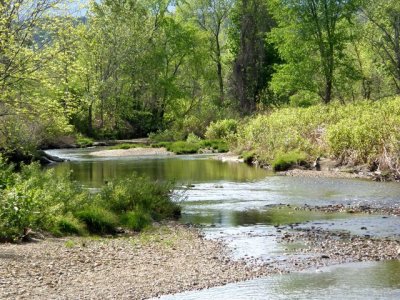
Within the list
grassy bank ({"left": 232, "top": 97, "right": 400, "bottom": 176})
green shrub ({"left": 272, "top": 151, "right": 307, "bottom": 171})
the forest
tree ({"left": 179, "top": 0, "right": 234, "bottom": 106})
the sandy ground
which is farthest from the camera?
tree ({"left": 179, "top": 0, "right": 234, "bottom": 106})

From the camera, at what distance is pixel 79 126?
73.9 m

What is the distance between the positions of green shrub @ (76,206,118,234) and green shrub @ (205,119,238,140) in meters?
40.4

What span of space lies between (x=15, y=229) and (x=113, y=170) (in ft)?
75.2

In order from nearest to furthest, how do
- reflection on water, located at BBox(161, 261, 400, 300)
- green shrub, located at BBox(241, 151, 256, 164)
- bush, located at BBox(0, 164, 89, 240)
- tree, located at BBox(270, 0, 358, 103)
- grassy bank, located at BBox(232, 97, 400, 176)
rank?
1. reflection on water, located at BBox(161, 261, 400, 300)
2. bush, located at BBox(0, 164, 89, 240)
3. grassy bank, located at BBox(232, 97, 400, 176)
4. green shrub, located at BBox(241, 151, 256, 164)
5. tree, located at BBox(270, 0, 358, 103)

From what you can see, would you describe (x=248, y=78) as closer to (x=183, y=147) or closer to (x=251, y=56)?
(x=251, y=56)

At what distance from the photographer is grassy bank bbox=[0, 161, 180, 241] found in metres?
17.5

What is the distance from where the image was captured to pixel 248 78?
2953 inches

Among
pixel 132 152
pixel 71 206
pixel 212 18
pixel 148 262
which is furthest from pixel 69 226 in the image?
pixel 212 18

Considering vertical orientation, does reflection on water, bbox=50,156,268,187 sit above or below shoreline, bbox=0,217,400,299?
above

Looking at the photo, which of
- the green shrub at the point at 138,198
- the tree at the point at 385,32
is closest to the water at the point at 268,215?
the green shrub at the point at 138,198

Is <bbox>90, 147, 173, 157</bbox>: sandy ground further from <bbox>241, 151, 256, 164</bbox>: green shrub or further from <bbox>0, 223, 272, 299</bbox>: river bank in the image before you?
<bbox>0, 223, 272, 299</bbox>: river bank

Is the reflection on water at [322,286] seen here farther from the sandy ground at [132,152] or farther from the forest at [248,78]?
the sandy ground at [132,152]

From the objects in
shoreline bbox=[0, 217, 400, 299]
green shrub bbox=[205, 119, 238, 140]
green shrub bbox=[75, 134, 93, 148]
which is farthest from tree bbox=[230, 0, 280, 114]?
shoreline bbox=[0, 217, 400, 299]

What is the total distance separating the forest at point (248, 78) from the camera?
136 ft
